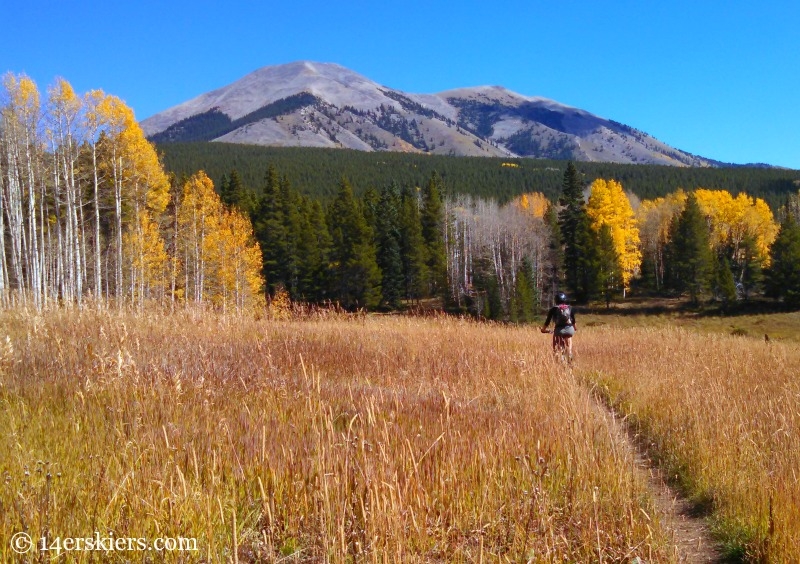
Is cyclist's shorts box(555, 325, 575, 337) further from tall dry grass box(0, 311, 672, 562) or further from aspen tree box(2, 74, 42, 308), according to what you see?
aspen tree box(2, 74, 42, 308)

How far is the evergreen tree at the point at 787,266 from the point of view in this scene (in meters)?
46.4

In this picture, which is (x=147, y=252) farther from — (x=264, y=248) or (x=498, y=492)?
(x=498, y=492)

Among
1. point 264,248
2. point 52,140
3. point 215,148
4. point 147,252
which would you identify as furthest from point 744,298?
point 215,148

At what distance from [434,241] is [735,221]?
35868 millimetres

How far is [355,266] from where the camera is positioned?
49.3m

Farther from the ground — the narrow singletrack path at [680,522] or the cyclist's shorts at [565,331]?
the cyclist's shorts at [565,331]

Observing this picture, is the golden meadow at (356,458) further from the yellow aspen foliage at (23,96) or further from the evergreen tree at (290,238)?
the evergreen tree at (290,238)

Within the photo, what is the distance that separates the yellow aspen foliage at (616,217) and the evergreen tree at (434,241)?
15.7 meters

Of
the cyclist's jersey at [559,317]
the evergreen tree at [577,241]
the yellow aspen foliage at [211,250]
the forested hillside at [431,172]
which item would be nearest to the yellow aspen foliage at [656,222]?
the evergreen tree at [577,241]

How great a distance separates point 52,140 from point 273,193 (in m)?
29.0

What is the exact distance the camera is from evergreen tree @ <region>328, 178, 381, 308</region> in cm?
4903

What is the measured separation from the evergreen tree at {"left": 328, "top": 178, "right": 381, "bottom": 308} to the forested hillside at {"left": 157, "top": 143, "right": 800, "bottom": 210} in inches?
1806

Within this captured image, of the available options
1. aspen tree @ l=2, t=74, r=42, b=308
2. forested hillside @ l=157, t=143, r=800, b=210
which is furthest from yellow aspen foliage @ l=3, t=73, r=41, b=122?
forested hillside @ l=157, t=143, r=800, b=210

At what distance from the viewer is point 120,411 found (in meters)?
3.61
